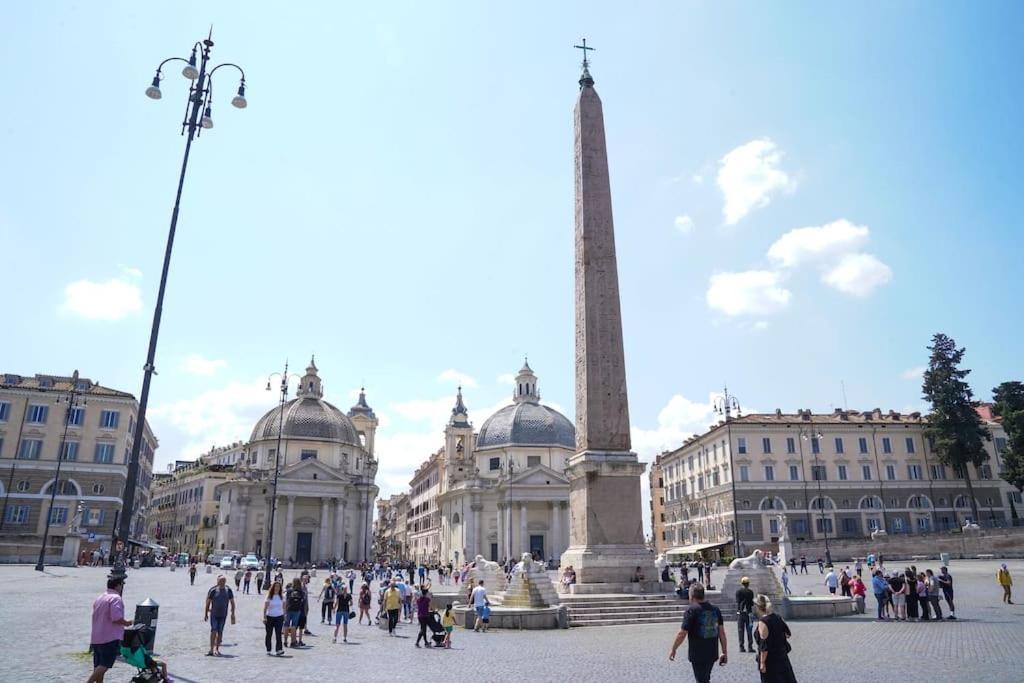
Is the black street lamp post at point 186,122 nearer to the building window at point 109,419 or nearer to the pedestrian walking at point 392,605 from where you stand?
the pedestrian walking at point 392,605

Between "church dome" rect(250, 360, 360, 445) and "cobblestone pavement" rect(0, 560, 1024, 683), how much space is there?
168 ft

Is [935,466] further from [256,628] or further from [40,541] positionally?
[40,541]

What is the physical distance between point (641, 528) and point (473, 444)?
6268cm

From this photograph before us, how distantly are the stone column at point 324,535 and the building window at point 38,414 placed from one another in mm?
24181

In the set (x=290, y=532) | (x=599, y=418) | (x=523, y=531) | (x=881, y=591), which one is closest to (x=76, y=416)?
(x=290, y=532)

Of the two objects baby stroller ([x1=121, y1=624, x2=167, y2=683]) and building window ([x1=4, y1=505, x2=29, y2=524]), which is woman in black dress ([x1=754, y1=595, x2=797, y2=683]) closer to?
baby stroller ([x1=121, y1=624, x2=167, y2=683])

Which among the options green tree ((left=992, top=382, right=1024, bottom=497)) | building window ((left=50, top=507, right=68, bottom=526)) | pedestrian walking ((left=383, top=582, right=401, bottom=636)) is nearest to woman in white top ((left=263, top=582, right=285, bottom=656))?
pedestrian walking ((left=383, top=582, right=401, bottom=636))

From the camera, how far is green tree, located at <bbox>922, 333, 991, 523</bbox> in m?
49.9

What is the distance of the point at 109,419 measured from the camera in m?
49.2

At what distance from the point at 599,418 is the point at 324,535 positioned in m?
53.2

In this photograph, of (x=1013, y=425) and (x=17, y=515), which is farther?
(x=1013, y=425)

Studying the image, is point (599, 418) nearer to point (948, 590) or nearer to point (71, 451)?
point (948, 590)

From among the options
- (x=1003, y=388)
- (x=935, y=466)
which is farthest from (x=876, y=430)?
(x=1003, y=388)

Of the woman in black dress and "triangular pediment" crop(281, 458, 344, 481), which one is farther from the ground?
"triangular pediment" crop(281, 458, 344, 481)
